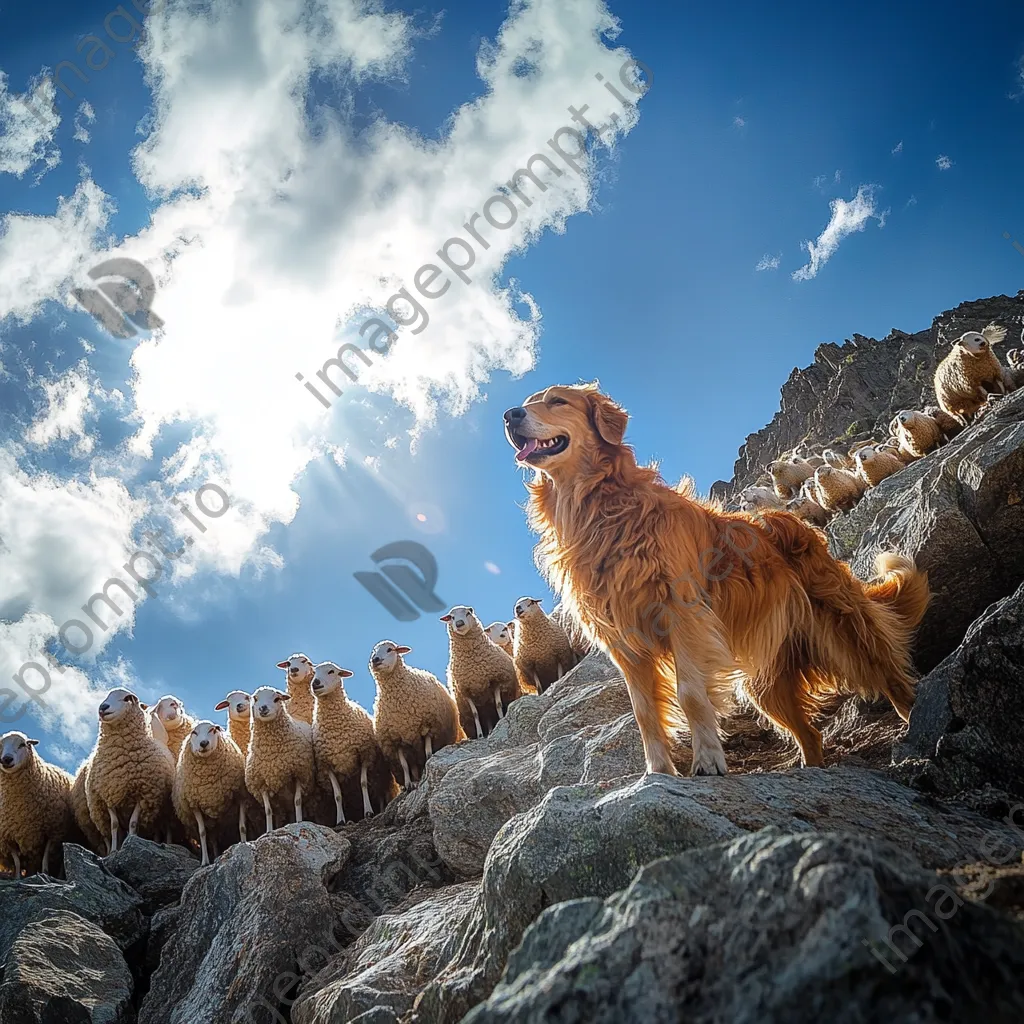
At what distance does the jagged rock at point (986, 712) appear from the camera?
3.38m

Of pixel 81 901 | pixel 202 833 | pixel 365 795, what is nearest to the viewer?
pixel 81 901

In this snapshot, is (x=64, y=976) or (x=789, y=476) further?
(x=789, y=476)

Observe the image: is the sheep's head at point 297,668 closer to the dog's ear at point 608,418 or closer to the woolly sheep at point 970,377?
the dog's ear at point 608,418

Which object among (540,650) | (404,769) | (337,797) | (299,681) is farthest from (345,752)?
(540,650)

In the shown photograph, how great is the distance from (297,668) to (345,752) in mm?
3233

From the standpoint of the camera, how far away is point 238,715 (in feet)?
42.2

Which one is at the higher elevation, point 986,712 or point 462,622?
point 462,622

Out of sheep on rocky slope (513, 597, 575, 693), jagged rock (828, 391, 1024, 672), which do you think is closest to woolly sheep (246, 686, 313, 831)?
sheep on rocky slope (513, 597, 575, 693)

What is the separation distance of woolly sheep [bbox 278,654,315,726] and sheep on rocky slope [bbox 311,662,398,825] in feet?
7.56

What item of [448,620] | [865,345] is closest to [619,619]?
[448,620]

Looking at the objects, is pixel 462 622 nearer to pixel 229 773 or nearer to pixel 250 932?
pixel 229 773

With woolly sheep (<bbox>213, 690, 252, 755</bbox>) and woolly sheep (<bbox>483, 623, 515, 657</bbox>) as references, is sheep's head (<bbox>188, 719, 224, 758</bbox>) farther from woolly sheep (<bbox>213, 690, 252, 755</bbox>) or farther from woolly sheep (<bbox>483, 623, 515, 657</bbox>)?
woolly sheep (<bbox>483, 623, 515, 657</bbox>)

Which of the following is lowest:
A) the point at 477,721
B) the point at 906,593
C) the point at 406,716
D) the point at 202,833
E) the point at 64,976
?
the point at 906,593

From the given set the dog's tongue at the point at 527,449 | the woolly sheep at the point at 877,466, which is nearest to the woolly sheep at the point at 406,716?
the dog's tongue at the point at 527,449
